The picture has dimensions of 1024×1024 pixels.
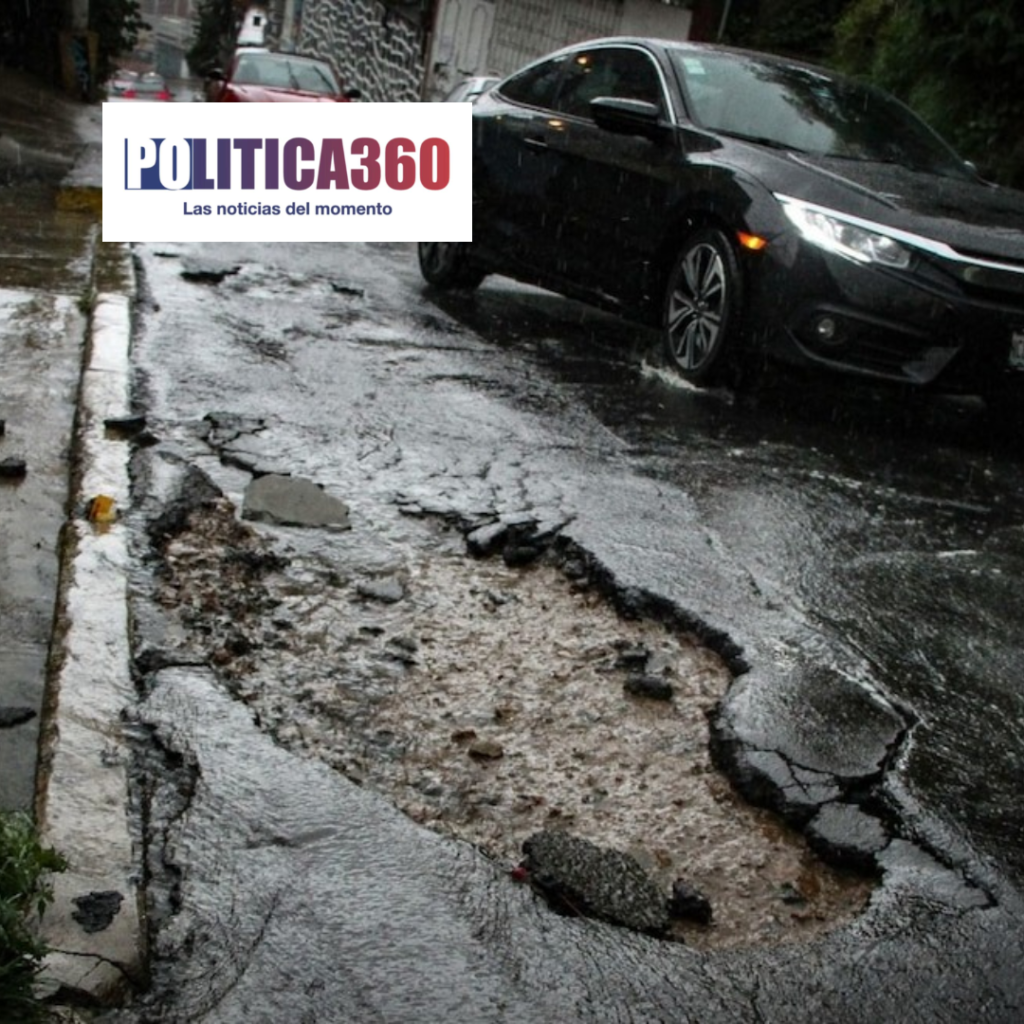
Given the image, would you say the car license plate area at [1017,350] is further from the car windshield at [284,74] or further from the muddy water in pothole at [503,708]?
the car windshield at [284,74]

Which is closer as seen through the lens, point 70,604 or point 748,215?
point 70,604

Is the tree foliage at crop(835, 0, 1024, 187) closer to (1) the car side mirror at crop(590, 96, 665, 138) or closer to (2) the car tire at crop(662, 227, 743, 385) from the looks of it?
(1) the car side mirror at crop(590, 96, 665, 138)

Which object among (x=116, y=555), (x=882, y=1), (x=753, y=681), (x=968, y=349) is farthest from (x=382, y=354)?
(x=882, y=1)

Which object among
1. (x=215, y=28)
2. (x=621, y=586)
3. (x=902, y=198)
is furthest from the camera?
(x=215, y=28)

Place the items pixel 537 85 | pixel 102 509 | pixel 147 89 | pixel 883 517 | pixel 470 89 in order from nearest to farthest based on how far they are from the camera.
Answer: pixel 102 509 < pixel 883 517 < pixel 537 85 < pixel 470 89 < pixel 147 89

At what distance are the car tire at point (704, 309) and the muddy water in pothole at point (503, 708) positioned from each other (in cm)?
258

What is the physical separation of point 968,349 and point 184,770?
13.9 feet

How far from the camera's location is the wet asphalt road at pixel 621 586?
2475mm

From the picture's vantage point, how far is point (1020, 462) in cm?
649

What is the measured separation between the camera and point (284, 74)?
19.8m

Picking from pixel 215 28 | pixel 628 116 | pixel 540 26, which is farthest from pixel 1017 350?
pixel 215 28

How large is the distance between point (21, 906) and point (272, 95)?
16505 millimetres

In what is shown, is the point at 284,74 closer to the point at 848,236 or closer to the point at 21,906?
the point at 848,236

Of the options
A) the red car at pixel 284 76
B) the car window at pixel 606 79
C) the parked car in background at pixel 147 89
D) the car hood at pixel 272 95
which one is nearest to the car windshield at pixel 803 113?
the car window at pixel 606 79
